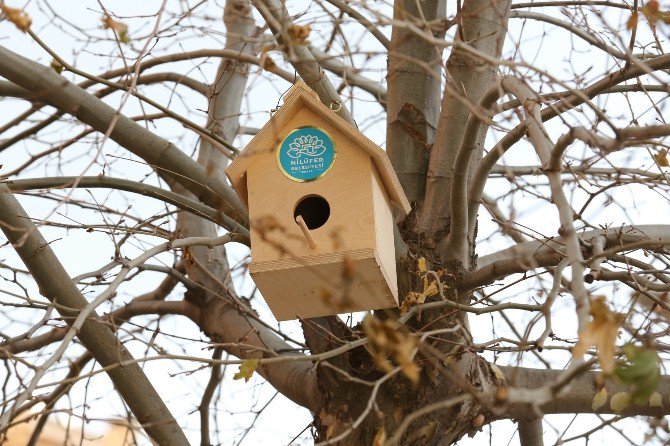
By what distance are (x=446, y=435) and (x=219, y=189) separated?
1.21 m

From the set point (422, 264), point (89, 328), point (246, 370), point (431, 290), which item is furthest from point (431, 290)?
point (89, 328)

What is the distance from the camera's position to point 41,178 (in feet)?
11.3

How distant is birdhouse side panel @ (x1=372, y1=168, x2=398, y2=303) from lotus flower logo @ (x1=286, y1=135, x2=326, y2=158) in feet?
0.64

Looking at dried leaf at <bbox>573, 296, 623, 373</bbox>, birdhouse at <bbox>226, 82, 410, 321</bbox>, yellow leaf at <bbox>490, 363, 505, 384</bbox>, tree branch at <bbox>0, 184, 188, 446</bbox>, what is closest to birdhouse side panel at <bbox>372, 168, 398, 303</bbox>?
birdhouse at <bbox>226, 82, 410, 321</bbox>

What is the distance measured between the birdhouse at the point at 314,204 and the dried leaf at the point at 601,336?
3.51 feet

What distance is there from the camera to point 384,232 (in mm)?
3240

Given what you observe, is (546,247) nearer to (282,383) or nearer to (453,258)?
(453,258)

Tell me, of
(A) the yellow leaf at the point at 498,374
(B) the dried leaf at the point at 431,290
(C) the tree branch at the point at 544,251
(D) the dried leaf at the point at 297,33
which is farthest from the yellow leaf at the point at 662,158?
(D) the dried leaf at the point at 297,33

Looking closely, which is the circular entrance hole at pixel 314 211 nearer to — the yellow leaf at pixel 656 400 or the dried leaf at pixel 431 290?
the dried leaf at pixel 431 290

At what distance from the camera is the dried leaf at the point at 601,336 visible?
196 centimetres

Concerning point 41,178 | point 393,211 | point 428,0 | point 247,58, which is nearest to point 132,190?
point 41,178

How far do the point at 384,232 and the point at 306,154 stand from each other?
0.36 meters

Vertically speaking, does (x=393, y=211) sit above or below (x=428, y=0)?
below

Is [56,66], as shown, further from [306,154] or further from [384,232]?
[384,232]
